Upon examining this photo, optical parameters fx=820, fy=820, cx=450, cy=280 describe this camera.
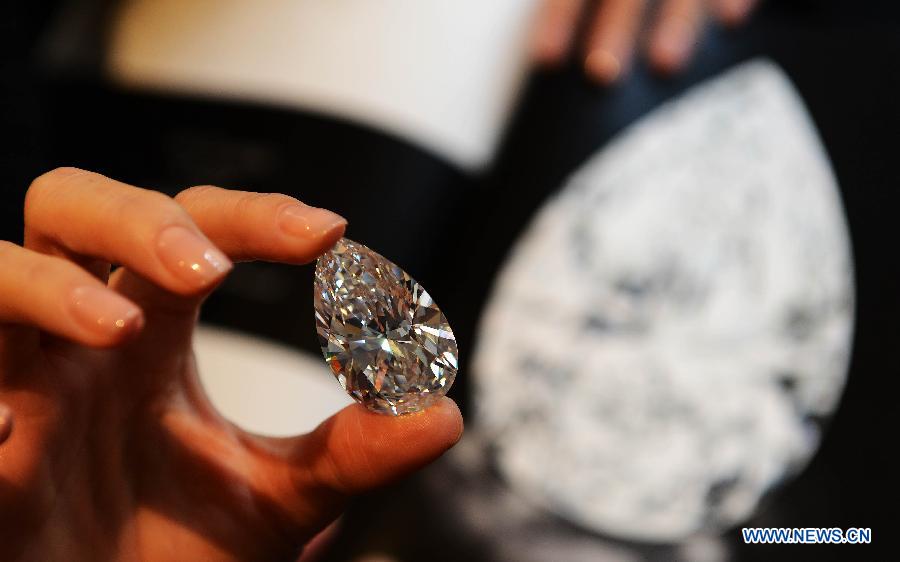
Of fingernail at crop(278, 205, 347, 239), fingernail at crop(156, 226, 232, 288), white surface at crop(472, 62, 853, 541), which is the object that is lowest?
white surface at crop(472, 62, 853, 541)

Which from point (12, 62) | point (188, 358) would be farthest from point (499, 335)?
point (12, 62)

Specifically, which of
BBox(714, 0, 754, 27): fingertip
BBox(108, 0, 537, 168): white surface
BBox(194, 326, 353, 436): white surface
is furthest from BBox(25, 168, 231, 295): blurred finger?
BBox(714, 0, 754, 27): fingertip

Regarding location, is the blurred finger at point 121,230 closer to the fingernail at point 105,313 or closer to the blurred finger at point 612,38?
the fingernail at point 105,313

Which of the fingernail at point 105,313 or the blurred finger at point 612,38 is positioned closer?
the fingernail at point 105,313

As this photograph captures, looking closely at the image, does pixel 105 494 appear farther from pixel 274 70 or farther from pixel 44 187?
pixel 274 70

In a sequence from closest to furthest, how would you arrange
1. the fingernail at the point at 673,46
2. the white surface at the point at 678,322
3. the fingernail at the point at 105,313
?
the fingernail at the point at 105,313 < the white surface at the point at 678,322 < the fingernail at the point at 673,46

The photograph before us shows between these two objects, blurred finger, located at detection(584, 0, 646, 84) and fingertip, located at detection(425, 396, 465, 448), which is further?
blurred finger, located at detection(584, 0, 646, 84)

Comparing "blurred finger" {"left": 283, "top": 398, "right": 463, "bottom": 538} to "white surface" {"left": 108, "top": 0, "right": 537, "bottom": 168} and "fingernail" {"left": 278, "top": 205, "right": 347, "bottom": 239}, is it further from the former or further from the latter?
"white surface" {"left": 108, "top": 0, "right": 537, "bottom": 168}

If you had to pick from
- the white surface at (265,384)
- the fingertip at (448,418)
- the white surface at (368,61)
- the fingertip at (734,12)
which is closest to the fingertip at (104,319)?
the fingertip at (448,418)
